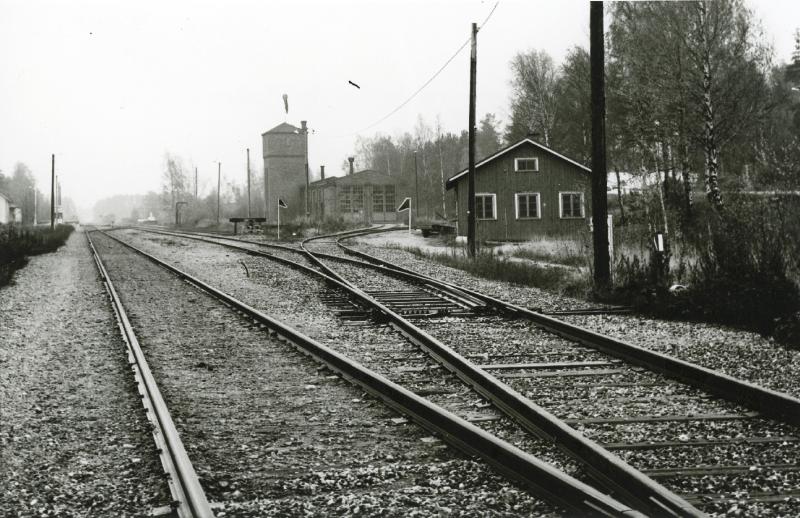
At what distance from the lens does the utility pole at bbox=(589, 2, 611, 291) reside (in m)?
12.4

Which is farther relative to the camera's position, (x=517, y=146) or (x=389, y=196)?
(x=389, y=196)

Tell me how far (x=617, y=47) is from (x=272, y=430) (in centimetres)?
4059

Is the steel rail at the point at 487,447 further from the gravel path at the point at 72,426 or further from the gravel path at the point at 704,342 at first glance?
the gravel path at the point at 704,342

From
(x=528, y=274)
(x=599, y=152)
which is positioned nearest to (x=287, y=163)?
(x=528, y=274)

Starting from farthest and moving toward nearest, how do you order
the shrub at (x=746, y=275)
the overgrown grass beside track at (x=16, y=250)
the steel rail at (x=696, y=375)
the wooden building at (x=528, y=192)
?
1. the wooden building at (x=528, y=192)
2. the overgrown grass beside track at (x=16, y=250)
3. the shrub at (x=746, y=275)
4. the steel rail at (x=696, y=375)

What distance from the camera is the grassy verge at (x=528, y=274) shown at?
13.5 m

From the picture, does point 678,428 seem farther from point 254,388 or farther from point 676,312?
point 676,312

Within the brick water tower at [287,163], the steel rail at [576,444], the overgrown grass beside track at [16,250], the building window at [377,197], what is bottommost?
the steel rail at [576,444]

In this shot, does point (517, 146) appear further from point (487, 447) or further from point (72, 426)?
point (487, 447)

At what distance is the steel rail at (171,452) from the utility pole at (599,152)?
309 inches

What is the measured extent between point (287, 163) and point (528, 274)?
61.9 meters

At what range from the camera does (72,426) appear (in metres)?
5.22

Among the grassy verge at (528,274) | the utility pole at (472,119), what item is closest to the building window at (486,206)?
the utility pole at (472,119)

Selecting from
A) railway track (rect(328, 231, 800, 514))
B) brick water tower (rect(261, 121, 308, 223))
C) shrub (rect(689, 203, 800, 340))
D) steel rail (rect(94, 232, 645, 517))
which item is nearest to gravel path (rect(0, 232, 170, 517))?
steel rail (rect(94, 232, 645, 517))
